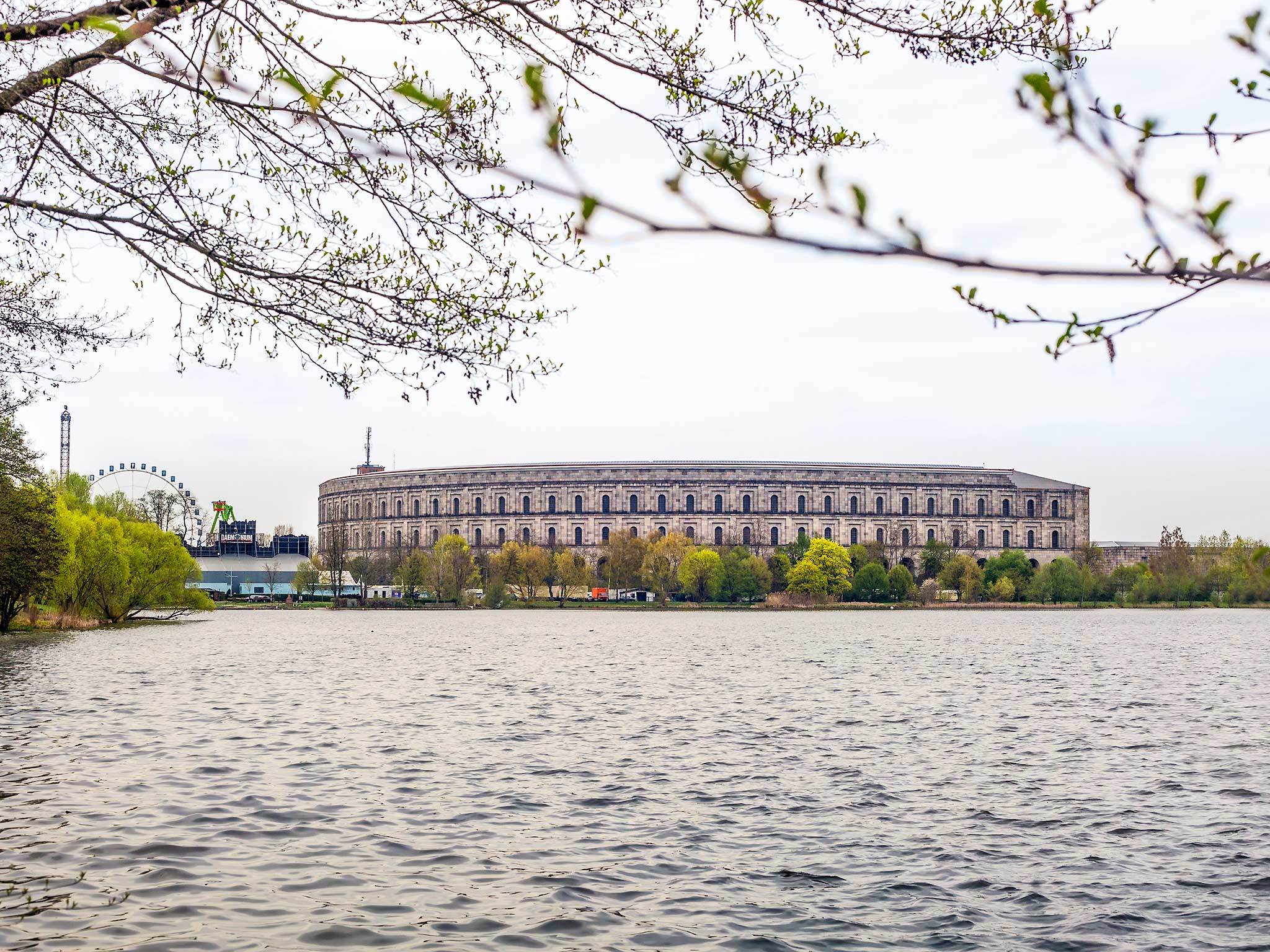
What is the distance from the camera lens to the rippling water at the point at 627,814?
1106 centimetres

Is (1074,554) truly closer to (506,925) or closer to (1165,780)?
(1165,780)

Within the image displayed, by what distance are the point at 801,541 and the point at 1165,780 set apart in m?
116

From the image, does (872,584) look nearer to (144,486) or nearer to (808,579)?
(808,579)

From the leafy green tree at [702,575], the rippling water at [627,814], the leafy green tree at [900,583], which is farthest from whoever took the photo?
the leafy green tree at [702,575]

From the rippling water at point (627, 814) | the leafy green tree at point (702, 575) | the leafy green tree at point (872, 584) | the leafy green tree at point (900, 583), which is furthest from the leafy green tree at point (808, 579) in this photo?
the rippling water at point (627, 814)

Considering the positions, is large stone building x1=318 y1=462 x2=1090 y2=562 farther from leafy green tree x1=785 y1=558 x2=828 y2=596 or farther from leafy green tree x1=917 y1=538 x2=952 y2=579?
leafy green tree x1=785 y1=558 x2=828 y2=596

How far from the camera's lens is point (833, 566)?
122 m

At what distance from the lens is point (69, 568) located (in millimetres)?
59000

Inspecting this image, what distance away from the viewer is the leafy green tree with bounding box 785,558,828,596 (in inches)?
4724

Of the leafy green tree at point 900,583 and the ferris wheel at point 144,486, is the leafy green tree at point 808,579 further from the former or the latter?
the ferris wheel at point 144,486

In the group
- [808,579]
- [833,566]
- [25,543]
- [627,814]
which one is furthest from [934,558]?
[627,814]

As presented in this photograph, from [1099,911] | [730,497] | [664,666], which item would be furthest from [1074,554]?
[1099,911]

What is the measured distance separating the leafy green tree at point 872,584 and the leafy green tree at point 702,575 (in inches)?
546

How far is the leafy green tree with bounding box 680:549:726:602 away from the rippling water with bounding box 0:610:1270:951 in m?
86.9
